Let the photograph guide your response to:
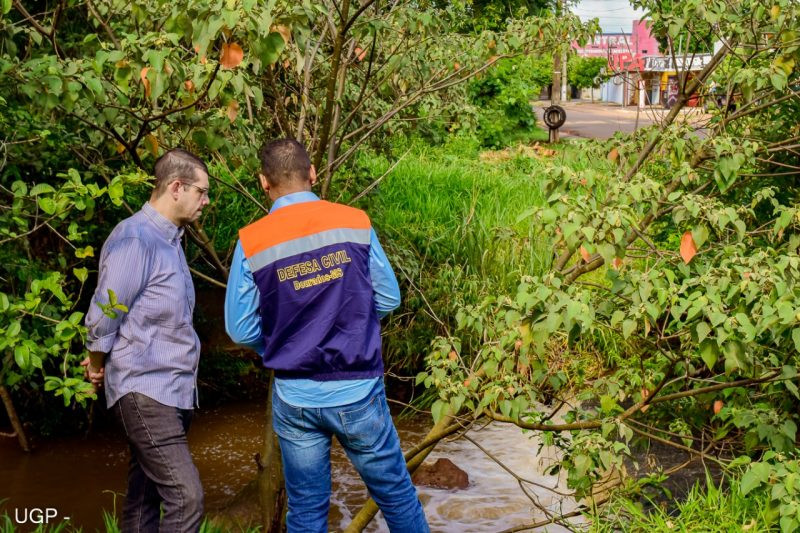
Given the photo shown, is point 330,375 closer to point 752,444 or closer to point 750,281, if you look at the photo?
point 750,281

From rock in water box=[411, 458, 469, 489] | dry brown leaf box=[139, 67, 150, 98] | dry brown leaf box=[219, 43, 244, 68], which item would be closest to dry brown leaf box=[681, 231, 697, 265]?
dry brown leaf box=[219, 43, 244, 68]

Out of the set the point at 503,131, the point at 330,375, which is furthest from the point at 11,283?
the point at 503,131

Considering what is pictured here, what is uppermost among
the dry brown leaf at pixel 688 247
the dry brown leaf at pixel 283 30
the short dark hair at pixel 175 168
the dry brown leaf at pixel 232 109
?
the dry brown leaf at pixel 283 30

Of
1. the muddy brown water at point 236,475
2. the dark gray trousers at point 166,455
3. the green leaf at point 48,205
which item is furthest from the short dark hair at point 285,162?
the muddy brown water at point 236,475

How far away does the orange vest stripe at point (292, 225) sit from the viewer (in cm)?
337

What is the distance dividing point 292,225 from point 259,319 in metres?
0.37

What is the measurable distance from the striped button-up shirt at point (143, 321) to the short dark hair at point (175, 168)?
0.16m

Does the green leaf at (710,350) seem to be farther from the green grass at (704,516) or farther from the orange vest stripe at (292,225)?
the orange vest stripe at (292,225)

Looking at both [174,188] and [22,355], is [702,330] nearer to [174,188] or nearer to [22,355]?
[174,188]

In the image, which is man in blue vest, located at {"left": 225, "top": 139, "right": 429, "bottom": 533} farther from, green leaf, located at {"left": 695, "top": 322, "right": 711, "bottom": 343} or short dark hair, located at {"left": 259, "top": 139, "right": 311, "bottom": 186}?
green leaf, located at {"left": 695, "top": 322, "right": 711, "bottom": 343}

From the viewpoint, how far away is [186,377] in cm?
354

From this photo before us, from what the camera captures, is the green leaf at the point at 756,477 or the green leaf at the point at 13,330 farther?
the green leaf at the point at 756,477

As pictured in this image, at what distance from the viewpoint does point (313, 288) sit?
336 cm

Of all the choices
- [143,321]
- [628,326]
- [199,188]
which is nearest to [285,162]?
[199,188]
